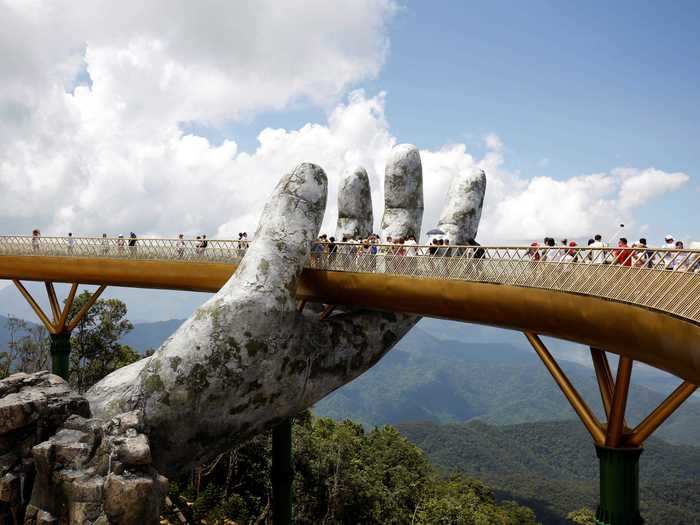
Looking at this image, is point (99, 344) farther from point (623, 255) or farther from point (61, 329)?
point (623, 255)

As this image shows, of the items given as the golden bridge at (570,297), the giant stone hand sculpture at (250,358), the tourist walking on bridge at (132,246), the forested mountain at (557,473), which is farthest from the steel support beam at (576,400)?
the forested mountain at (557,473)

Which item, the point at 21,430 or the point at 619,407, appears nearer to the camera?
the point at 619,407

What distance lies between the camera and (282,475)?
20.8 meters

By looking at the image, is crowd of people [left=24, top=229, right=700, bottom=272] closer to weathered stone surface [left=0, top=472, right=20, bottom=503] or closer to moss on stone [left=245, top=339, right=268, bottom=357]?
moss on stone [left=245, top=339, right=268, bottom=357]

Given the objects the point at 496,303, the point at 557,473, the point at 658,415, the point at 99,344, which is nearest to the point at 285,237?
the point at 496,303

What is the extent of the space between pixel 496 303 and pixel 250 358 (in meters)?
6.64

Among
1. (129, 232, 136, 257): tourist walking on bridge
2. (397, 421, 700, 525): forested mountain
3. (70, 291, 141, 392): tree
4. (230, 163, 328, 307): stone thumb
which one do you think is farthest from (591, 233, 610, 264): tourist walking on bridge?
(397, 421, 700, 525): forested mountain

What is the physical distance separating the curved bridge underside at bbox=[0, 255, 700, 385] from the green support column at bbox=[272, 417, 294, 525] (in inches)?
231

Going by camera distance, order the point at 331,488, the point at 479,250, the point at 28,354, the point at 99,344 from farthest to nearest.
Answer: the point at 28,354 < the point at 99,344 < the point at 331,488 < the point at 479,250

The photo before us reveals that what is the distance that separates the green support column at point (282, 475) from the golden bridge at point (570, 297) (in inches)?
217

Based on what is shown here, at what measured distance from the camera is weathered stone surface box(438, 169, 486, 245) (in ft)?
66.8

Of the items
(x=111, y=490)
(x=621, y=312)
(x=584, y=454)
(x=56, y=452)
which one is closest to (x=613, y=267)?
(x=621, y=312)

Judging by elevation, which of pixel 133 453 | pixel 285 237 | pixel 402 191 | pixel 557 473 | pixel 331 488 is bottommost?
pixel 557 473

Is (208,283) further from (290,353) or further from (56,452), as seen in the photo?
(56,452)
